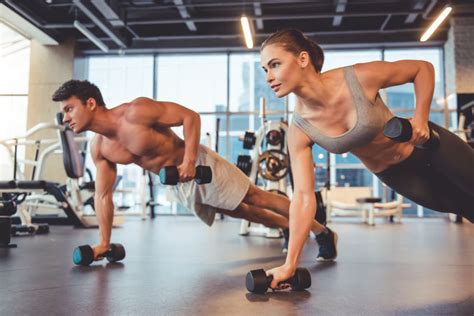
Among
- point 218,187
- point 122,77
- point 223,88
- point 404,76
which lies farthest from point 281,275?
point 122,77

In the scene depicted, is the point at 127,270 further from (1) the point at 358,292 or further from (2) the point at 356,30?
(2) the point at 356,30

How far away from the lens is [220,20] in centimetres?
866

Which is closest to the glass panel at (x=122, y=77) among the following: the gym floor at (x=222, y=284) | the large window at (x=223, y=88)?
the large window at (x=223, y=88)

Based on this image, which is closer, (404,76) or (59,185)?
(404,76)

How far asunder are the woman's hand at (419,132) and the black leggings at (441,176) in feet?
0.60

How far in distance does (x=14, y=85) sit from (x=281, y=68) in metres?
9.22

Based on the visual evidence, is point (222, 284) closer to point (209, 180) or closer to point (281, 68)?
point (209, 180)

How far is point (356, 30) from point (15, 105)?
6.97m

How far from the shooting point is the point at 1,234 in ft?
10.8

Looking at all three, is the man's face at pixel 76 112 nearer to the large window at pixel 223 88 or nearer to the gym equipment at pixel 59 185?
the gym equipment at pixel 59 185

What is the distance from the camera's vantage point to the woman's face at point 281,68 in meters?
1.59

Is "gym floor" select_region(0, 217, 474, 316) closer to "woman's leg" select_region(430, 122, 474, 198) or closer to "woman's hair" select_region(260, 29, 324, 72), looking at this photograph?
"woman's leg" select_region(430, 122, 474, 198)

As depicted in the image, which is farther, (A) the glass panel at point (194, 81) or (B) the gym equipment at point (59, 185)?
(A) the glass panel at point (194, 81)

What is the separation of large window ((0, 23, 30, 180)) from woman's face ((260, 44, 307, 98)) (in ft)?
28.0
